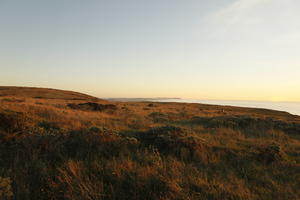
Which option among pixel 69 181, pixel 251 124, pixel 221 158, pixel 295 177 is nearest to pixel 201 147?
pixel 221 158

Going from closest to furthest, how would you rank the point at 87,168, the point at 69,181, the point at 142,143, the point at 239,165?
1. the point at 69,181
2. the point at 87,168
3. the point at 239,165
4. the point at 142,143

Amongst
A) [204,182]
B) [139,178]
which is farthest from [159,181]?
[204,182]

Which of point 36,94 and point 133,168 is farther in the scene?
point 36,94

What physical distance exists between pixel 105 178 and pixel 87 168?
2.07 ft

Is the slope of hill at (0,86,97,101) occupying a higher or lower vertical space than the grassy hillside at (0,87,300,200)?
higher

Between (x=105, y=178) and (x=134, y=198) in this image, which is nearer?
(x=134, y=198)

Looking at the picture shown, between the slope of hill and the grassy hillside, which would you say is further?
the slope of hill

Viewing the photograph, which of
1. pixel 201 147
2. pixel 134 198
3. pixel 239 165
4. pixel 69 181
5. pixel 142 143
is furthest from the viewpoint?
pixel 142 143

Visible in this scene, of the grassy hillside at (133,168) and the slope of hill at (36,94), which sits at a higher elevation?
the slope of hill at (36,94)

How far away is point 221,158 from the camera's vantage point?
18.5ft

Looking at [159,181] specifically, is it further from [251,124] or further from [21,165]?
[251,124]

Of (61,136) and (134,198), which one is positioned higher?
(61,136)

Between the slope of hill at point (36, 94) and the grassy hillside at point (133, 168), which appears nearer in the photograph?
the grassy hillside at point (133, 168)

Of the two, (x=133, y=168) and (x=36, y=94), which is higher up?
(x=36, y=94)
